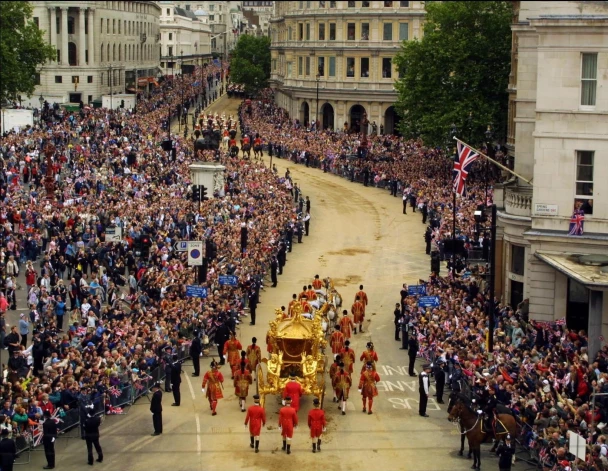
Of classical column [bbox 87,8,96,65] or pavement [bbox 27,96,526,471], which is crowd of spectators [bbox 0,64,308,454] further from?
classical column [bbox 87,8,96,65]

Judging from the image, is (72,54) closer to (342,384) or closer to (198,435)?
(342,384)

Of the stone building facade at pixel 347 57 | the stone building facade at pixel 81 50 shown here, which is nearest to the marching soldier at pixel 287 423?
the stone building facade at pixel 347 57

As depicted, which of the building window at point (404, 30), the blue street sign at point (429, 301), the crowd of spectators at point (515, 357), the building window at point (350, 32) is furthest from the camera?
the building window at point (350, 32)

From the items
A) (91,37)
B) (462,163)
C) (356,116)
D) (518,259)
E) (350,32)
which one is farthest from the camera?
(91,37)

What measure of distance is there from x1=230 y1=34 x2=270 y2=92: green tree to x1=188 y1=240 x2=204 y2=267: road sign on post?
92667mm

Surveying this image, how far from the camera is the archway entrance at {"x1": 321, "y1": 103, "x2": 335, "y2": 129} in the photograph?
348ft

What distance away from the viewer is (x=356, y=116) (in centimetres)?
10312

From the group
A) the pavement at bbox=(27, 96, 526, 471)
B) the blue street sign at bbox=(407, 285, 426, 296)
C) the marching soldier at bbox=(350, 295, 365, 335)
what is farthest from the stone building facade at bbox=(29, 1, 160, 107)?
the pavement at bbox=(27, 96, 526, 471)

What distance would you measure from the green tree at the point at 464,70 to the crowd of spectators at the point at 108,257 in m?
10.7

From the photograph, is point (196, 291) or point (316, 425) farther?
point (196, 291)

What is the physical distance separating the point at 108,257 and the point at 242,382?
14.6 metres

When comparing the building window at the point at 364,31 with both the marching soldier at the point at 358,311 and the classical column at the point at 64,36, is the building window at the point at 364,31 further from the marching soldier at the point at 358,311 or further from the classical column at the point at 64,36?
the marching soldier at the point at 358,311

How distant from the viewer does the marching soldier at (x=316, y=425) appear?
26984 millimetres

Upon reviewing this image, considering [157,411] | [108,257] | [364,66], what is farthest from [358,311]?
[364,66]
